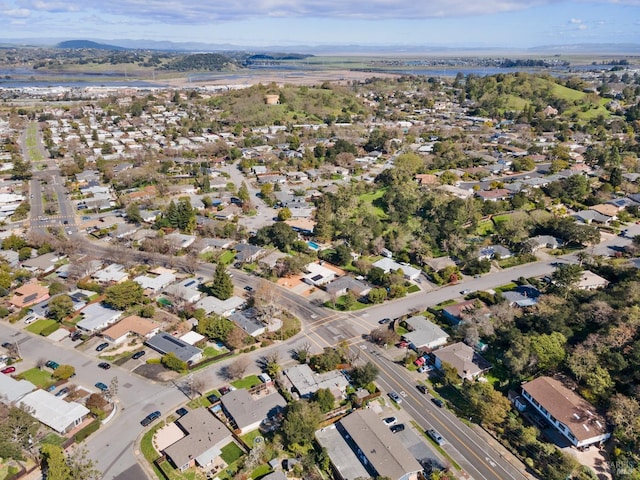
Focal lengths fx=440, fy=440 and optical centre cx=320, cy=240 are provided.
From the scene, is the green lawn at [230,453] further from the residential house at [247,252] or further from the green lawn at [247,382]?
the residential house at [247,252]

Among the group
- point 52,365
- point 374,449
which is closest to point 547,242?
point 374,449

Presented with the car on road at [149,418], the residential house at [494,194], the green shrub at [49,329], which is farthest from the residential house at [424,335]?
the residential house at [494,194]

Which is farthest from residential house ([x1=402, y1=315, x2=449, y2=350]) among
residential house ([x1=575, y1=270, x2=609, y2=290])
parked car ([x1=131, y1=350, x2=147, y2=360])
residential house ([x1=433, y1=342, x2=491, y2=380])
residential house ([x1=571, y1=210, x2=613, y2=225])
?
residential house ([x1=571, y1=210, x2=613, y2=225])

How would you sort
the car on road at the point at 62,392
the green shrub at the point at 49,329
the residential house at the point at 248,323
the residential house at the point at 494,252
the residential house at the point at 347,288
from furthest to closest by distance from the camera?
the residential house at the point at 494,252 → the residential house at the point at 347,288 → the green shrub at the point at 49,329 → the residential house at the point at 248,323 → the car on road at the point at 62,392

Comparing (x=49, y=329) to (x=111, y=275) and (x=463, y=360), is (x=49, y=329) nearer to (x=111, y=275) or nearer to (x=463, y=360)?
(x=111, y=275)

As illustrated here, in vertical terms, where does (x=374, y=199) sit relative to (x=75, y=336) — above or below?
above

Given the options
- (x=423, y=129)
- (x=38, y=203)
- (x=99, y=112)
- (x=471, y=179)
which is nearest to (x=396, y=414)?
(x=471, y=179)

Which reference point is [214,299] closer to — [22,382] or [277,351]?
[277,351]
